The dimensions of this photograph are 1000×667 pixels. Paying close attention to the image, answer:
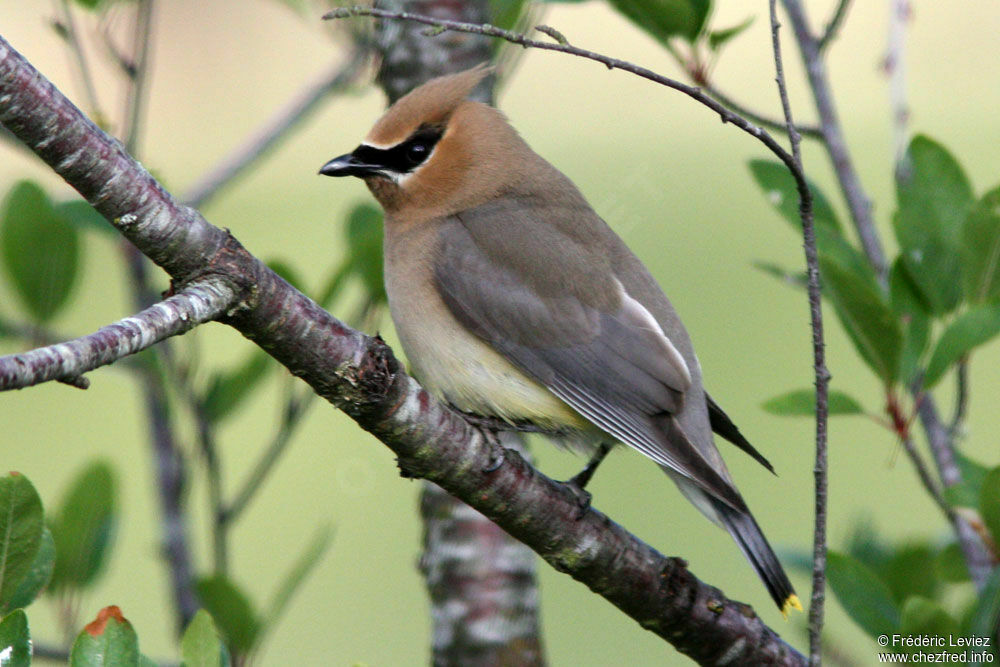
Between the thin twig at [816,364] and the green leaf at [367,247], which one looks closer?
the thin twig at [816,364]

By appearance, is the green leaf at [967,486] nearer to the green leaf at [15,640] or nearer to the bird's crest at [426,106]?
the bird's crest at [426,106]

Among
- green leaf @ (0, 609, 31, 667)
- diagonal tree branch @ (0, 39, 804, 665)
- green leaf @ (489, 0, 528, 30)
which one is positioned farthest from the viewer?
green leaf @ (489, 0, 528, 30)

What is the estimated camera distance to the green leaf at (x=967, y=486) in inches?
116

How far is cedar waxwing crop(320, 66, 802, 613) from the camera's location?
3541 mm

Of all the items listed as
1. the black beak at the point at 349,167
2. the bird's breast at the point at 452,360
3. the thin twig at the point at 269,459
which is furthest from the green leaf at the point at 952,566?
the black beak at the point at 349,167

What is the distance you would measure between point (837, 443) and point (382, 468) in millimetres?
3083

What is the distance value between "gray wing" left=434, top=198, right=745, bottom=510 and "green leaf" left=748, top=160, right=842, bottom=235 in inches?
19.8

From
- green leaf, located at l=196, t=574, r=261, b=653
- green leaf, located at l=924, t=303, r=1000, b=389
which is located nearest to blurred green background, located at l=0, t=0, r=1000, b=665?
green leaf, located at l=196, t=574, r=261, b=653

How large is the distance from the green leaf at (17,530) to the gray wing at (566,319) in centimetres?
165

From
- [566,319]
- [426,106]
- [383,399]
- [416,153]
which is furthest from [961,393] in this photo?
[416,153]

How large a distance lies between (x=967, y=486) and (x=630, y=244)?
21.8 ft

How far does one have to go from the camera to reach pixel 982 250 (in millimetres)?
3111

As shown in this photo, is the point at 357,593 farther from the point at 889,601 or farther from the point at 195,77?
the point at 195,77

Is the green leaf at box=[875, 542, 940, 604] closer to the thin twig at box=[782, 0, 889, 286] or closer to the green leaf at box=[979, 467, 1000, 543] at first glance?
the green leaf at box=[979, 467, 1000, 543]
